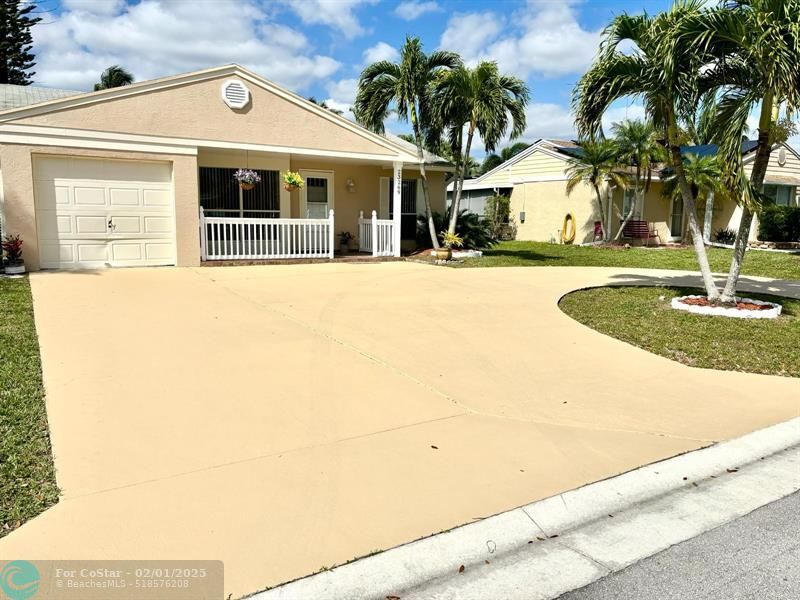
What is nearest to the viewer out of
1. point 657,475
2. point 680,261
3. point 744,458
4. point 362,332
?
point 657,475

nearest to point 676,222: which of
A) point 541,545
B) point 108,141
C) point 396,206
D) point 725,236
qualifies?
point 725,236

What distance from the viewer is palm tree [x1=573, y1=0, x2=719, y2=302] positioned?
823 cm

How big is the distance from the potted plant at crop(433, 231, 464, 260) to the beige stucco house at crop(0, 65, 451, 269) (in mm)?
1325

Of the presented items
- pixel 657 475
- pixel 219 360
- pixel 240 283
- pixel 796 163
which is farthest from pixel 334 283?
pixel 796 163

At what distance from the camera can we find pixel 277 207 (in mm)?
16188

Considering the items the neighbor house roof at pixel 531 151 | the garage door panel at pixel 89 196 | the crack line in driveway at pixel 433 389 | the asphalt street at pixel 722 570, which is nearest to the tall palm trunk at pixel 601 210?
the neighbor house roof at pixel 531 151

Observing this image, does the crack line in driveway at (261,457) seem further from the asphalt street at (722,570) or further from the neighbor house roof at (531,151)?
the neighbor house roof at (531,151)

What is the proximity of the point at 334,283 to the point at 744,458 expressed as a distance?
830 cm

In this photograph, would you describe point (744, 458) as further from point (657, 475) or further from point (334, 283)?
point (334, 283)

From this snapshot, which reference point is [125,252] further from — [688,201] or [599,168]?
[599,168]

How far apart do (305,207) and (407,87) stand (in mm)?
4477

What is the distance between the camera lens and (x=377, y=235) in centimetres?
1647

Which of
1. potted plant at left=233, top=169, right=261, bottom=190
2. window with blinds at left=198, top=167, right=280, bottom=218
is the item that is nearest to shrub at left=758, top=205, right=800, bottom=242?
window with blinds at left=198, top=167, right=280, bottom=218

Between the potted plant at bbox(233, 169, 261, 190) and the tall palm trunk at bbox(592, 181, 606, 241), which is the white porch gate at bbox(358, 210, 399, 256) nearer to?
the potted plant at bbox(233, 169, 261, 190)
